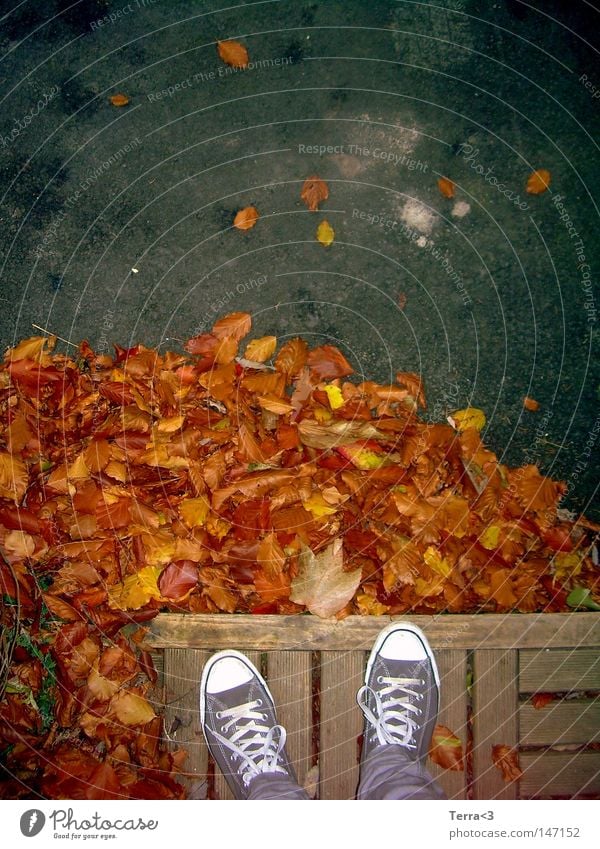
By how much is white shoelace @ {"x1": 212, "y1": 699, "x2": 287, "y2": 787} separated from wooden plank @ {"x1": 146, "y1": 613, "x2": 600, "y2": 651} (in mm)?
312

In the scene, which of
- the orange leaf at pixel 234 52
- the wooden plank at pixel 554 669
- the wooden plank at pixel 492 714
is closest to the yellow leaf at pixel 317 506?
the wooden plank at pixel 492 714

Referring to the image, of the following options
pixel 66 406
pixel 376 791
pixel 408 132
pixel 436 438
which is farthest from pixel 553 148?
pixel 376 791

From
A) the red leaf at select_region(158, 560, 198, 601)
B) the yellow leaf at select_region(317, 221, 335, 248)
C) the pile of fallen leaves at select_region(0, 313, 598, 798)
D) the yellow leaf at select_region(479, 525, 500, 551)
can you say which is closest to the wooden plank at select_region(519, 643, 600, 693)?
the pile of fallen leaves at select_region(0, 313, 598, 798)

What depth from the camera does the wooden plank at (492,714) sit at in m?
2.23

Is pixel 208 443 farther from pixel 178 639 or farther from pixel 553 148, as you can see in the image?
pixel 553 148

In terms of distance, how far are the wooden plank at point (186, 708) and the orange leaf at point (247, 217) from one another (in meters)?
1.87

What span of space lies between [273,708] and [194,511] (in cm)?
88

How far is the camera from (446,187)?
98.7 inches

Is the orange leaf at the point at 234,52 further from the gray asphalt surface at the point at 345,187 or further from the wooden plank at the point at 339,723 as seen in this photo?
the wooden plank at the point at 339,723

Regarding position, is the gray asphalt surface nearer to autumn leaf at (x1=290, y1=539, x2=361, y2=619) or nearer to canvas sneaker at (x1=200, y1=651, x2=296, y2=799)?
autumn leaf at (x1=290, y1=539, x2=361, y2=619)

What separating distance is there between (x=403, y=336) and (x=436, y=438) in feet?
1.61

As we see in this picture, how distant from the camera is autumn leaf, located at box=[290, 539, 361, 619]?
226 cm

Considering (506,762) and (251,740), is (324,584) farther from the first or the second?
(506,762)

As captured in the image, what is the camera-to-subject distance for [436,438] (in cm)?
244
